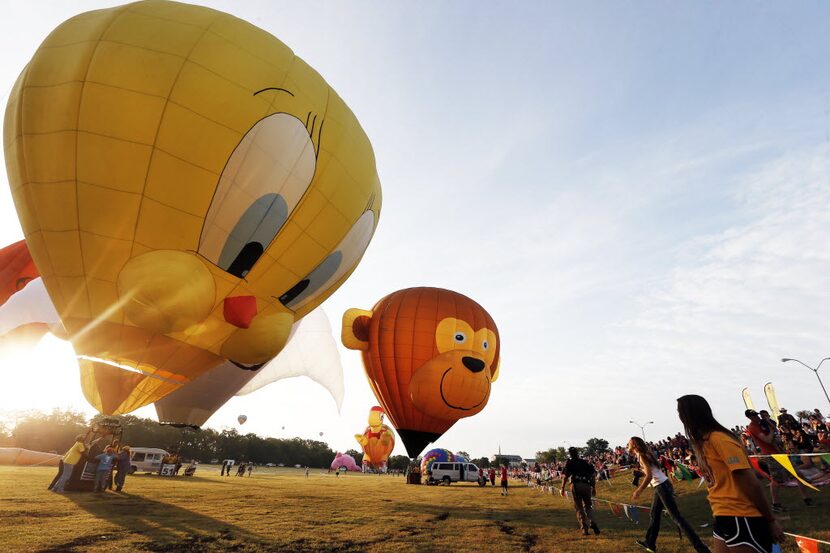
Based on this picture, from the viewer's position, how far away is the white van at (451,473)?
97.6 feet

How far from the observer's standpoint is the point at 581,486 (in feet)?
26.3

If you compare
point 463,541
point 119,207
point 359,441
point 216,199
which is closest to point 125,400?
point 119,207

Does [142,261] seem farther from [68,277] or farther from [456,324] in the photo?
[456,324]

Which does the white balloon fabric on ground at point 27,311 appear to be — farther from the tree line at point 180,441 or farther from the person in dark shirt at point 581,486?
the tree line at point 180,441

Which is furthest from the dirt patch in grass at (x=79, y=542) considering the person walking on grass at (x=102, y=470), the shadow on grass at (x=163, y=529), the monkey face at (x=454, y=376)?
the monkey face at (x=454, y=376)

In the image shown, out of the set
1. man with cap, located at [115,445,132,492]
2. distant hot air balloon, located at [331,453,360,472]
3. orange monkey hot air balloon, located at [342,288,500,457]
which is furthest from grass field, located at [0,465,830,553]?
distant hot air balloon, located at [331,453,360,472]

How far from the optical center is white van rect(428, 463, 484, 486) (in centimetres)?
2973

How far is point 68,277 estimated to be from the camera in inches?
315

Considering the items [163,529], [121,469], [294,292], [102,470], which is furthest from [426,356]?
[163,529]

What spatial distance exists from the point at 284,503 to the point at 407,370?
24.6 feet

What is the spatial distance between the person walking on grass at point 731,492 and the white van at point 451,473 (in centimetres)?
2873

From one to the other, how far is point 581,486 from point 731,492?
5.58 m

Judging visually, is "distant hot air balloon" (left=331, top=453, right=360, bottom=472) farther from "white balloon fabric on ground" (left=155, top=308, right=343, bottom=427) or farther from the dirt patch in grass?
the dirt patch in grass

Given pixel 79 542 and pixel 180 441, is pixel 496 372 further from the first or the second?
pixel 180 441
